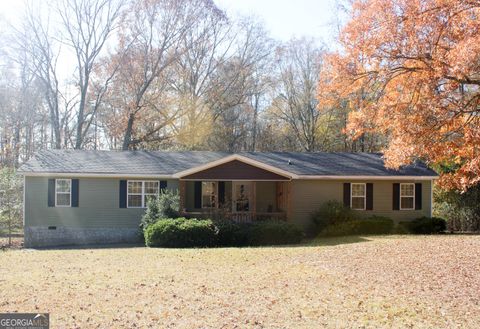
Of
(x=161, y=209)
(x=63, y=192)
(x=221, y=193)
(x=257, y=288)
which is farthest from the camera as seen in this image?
(x=221, y=193)

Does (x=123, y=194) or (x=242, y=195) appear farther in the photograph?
(x=242, y=195)

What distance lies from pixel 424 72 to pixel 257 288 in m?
7.65

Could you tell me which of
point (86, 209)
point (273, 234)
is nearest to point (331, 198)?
point (273, 234)

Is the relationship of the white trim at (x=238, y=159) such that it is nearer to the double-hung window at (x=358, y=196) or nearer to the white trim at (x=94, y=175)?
the white trim at (x=94, y=175)

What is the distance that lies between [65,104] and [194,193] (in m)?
20.3

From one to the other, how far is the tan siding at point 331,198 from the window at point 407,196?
0.85ft

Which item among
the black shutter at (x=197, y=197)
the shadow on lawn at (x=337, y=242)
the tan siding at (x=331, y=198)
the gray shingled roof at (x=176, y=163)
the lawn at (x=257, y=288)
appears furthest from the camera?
the tan siding at (x=331, y=198)

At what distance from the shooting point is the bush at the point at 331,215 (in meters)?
24.1

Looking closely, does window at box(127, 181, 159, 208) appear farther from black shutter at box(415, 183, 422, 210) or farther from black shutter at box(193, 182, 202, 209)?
black shutter at box(415, 183, 422, 210)

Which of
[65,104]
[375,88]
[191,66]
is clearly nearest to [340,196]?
[375,88]

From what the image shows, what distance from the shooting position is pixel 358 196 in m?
25.9

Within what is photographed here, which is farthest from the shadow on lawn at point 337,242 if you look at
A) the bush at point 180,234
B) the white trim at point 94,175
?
the white trim at point 94,175

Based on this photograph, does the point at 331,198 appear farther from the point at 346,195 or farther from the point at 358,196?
the point at 358,196

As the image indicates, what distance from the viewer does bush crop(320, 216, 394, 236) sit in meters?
23.5
